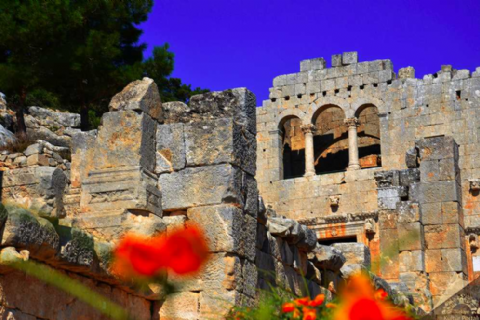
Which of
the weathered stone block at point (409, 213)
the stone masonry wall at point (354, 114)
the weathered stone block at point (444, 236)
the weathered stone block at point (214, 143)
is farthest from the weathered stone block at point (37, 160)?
the weathered stone block at point (214, 143)

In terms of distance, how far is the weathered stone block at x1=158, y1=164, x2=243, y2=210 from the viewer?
800 cm

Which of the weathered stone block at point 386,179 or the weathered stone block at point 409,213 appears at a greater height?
the weathered stone block at point 386,179

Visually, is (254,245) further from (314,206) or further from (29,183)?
(314,206)

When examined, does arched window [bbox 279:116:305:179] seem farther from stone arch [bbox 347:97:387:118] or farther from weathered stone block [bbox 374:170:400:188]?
weathered stone block [bbox 374:170:400:188]

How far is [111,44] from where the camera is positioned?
2031cm

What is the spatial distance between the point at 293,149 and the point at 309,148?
2.35 metres

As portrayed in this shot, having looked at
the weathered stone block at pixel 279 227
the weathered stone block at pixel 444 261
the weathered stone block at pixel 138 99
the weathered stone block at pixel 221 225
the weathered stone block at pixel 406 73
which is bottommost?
the weathered stone block at pixel 221 225

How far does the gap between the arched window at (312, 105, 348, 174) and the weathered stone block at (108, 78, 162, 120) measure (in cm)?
2103

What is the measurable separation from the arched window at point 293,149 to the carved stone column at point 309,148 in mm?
1860

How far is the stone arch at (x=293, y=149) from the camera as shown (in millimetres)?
29391

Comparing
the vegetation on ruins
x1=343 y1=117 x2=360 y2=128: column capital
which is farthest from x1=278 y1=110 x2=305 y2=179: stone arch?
the vegetation on ruins

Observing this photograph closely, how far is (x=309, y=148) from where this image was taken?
27312 mm

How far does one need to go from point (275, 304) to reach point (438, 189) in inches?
392

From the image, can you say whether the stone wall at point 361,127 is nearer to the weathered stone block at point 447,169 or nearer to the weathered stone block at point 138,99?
Answer: the weathered stone block at point 447,169
